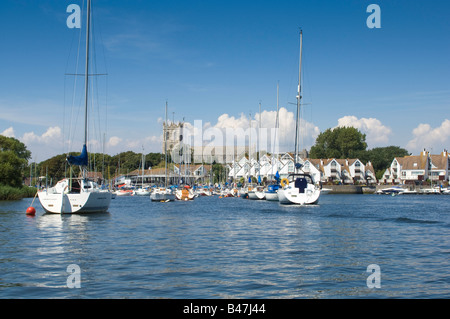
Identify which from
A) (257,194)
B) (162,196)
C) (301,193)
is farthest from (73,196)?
(257,194)

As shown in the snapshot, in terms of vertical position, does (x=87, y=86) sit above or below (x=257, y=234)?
above

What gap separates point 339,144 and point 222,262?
173 meters

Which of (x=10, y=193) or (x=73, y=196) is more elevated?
(x=73, y=196)

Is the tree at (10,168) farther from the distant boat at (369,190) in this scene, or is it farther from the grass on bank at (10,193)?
the distant boat at (369,190)

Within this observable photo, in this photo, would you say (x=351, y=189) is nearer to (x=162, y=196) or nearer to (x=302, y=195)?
(x=162, y=196)

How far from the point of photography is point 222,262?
17984mm

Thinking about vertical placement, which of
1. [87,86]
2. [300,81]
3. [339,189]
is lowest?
[339,189]

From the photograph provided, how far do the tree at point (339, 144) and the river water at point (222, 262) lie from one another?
15441cm

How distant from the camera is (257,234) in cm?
2780

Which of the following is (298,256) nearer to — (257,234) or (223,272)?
(223,272)

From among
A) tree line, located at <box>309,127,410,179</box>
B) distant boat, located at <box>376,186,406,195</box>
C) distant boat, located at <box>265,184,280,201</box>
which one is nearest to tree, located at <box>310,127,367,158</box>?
tree line, located at <box>309,127,410,179</box>

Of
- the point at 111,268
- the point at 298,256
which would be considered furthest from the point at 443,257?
the point at 111,268

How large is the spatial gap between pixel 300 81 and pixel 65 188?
36.2m

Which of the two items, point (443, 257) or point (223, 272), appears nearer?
point (223, 272)
